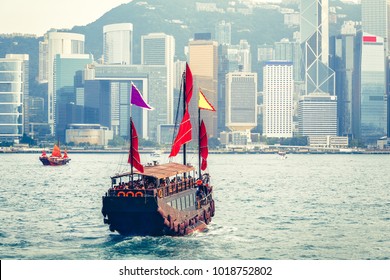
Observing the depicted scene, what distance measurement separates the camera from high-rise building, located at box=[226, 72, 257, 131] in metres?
138

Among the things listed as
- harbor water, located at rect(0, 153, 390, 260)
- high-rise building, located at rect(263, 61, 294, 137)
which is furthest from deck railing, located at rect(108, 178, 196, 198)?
high-rise building, located at rect(263, 61, 294, 137)

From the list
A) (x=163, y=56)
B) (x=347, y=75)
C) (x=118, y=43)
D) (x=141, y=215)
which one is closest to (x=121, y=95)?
(x=163, y=56)

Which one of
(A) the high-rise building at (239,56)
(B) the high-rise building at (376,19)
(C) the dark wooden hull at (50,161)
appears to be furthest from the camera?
(B) the high-rise building at (376,19)

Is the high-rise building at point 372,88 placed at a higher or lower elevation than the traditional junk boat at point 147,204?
higher

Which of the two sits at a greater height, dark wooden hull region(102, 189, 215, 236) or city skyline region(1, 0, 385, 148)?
city skyline region(1, 0, 385, 148)

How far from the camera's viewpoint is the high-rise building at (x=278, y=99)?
154 meters

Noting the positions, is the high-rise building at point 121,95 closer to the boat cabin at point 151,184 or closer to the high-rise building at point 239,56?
the high-rise building at point 239,56

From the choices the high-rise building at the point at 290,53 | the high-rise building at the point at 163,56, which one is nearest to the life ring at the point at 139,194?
the high-rise building at the point at 163,56

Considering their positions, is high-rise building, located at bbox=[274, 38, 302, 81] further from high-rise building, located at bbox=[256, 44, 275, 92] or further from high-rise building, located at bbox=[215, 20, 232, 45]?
high-rise building, located at bbox=[215, 20, 232, 45]

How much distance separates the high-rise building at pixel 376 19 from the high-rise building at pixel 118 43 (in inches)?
1394

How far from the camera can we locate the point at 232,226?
90.2ft

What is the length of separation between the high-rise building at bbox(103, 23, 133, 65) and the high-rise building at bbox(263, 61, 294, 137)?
2728 centimetres

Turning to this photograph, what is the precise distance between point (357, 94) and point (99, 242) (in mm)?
129069

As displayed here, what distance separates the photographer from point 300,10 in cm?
15638
